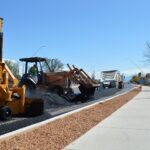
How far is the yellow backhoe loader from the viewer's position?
14.1 metres

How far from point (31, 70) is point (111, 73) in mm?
41867

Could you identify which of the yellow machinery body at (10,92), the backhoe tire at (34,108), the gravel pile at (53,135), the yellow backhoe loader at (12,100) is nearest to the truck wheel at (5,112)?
the yellow backhoe loader at (12,100)

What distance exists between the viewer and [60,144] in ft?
31.6

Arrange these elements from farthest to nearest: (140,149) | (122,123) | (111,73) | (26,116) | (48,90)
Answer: (111,73) < (48,90) < (26,116) < (122,123) < (140,149)

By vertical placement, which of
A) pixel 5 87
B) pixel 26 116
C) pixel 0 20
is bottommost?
pixel 26 116

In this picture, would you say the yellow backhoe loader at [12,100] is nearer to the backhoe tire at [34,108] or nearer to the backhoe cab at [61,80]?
the backhoe tire at [34,108]

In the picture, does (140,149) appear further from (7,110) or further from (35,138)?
(7,110)

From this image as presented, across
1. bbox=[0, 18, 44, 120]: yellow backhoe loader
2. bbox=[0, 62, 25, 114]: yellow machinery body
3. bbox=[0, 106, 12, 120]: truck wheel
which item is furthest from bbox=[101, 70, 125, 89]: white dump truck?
bbox=[0, 106, 12, 120]: truck wheel

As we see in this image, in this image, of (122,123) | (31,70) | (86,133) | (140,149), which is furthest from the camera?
(31,70)

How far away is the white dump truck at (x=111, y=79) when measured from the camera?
2457 inches

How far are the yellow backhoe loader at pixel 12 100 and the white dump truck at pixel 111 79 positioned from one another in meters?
45.3

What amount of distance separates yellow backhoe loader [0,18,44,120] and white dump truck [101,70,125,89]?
149 feet

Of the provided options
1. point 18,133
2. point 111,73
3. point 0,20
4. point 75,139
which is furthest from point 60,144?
point 111,73

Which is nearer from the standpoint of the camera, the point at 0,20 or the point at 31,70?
the point at 0,20
